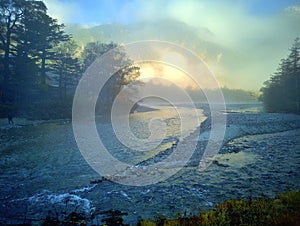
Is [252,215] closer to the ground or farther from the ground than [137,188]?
farther from the ground

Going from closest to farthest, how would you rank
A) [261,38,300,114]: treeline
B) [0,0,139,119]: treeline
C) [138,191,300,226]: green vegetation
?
[138,191,300,226]: green vegetation
[0,0,139,119]: treeline
[261,38,300,114]: treeline

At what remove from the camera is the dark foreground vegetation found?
5395 mm

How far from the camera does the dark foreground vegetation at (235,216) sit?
5.39 metres

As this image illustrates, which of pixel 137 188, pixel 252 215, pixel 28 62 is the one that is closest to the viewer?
pixel 252 215

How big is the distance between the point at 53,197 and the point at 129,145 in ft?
34.1

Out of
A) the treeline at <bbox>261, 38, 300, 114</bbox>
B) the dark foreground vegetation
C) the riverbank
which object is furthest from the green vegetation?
the treeline at <bbox>261, 38, 300, 114</bbox>

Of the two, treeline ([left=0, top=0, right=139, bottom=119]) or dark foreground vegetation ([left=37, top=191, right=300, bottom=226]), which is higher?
treeline ([left=0, top=0, right=139, bottom=119])

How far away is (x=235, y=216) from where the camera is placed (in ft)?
19.7

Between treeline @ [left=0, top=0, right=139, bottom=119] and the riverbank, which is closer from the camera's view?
the riverbank

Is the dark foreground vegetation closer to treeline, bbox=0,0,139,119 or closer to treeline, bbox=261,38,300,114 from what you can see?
treeline, bbox=0,0,139,119

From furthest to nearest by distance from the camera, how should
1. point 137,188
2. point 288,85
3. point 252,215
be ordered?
point 288,85, point 137,188, point 252,215

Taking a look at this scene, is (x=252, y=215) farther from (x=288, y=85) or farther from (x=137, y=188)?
(x=288, y=85)

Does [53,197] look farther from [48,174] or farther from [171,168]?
[171,168]

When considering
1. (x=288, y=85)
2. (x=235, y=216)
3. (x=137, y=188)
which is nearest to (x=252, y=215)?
(x=235, y=216)
